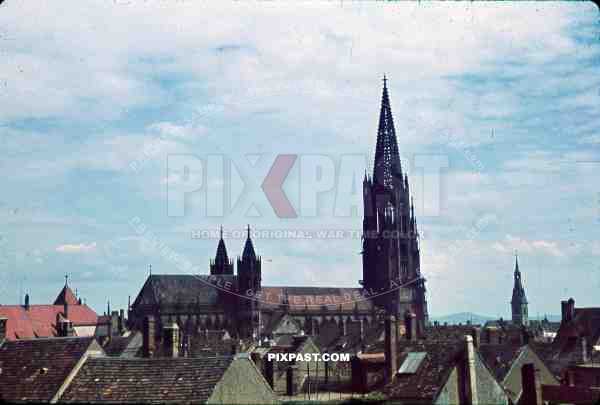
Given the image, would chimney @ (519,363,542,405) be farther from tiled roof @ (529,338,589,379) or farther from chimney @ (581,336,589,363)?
chimney @ (581,336,589,363)

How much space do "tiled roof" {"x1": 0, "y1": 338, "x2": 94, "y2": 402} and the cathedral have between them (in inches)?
3151

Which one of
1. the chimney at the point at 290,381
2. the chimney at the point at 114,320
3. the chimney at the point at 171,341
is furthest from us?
the chimney at the point at 114,320

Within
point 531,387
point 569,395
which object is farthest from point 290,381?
point 531,387

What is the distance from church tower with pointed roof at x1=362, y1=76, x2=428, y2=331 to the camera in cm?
12250

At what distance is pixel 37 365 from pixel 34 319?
75999 mm

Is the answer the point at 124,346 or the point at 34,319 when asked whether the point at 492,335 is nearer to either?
the point at 124,346

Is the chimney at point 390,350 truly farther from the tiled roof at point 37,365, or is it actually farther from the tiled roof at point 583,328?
the tiled roof at point 583,328

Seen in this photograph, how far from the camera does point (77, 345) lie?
30906 mm

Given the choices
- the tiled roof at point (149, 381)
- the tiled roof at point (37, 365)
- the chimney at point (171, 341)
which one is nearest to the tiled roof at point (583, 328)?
the chimney at point (171, 341)

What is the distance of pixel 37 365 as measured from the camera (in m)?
30.7

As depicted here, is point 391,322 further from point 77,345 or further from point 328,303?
point 328,303

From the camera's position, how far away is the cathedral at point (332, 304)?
379 feet

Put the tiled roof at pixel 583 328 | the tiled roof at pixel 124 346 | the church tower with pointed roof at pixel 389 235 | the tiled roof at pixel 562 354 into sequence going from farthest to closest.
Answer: the church tower with pointed roof at pixel 389 235, the tiled roof at pixel 124 346, the tiled roof at pixel 583 328, the tiled roof at pixel 562 354

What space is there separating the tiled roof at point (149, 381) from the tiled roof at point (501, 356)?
16420mm
